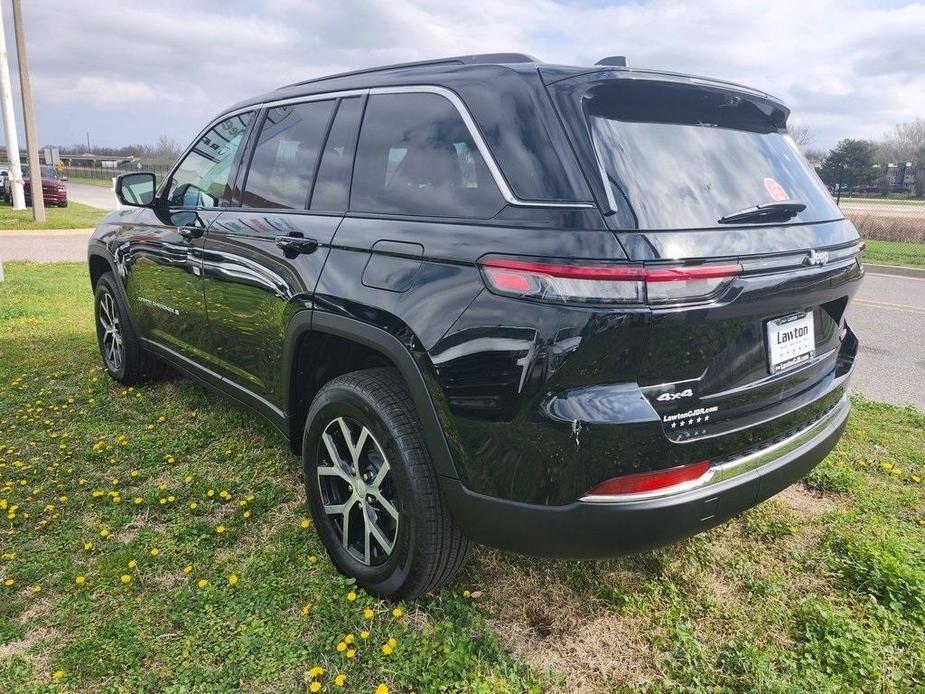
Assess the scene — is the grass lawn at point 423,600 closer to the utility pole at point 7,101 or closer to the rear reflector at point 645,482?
the rear reflector at point 645,482

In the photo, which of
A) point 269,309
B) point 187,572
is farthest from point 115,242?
point 187,572

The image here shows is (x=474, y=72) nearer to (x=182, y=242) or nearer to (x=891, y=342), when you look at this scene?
(x=182, y=242)

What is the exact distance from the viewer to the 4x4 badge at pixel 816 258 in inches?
85.8

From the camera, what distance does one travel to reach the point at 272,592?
2.58 m

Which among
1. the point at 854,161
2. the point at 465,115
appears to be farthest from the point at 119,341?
the point at 854,161

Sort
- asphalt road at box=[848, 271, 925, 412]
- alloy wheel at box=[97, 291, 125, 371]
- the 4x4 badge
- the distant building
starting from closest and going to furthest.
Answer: the 4x4 badge < alloy wheel at box=[97, 291, 125, 371] < asphalt road at box=[848, 271, 925, 412] < the distant building

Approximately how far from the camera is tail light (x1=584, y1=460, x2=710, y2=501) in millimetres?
1891

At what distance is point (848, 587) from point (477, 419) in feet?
5.58

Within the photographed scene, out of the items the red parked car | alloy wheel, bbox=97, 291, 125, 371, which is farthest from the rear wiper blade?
the red parked car

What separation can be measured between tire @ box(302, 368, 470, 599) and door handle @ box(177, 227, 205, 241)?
1.36 meters

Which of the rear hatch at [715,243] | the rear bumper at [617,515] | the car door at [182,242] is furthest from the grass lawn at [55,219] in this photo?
the rear hatch at [715,243]

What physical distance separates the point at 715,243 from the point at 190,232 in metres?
2.66

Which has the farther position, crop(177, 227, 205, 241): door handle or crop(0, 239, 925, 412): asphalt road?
crop(0, 239, 925, 412): asphalt road

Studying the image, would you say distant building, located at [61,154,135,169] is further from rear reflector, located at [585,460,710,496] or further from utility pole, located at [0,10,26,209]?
rear reflector, located at [585,460,710,496]
